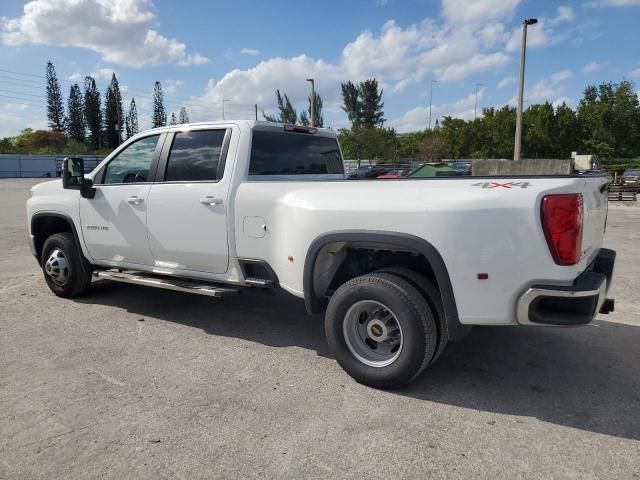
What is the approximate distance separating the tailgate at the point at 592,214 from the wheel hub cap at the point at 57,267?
17.3 ft

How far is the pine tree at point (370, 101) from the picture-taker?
3273 inches

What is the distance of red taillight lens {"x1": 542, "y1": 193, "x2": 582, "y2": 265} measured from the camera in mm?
2955

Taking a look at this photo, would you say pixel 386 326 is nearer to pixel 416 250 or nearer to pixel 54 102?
pixel 416 250

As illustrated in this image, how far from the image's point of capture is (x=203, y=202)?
4.51 meters

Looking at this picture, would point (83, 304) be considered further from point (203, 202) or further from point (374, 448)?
point (374, 448)

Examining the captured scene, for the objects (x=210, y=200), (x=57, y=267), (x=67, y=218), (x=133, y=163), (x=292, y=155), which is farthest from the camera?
(x=57, y=267)

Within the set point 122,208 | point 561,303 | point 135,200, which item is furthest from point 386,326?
point 122,208

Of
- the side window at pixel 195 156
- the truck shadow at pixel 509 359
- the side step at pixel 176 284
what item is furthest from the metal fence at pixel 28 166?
the side window at pixel 195 156

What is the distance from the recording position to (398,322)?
3.50 metres

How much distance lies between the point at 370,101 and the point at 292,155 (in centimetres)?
8225

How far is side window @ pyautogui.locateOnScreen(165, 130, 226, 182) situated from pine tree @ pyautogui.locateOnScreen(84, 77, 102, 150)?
93.9m

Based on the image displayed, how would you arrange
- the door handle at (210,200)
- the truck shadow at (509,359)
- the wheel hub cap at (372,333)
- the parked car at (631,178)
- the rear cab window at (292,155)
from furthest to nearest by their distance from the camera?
1. the parked car at (631,178)
2. the rear cab window at (292,155)
3. the door handle at (210,200)
4. the wheel hub cap at (372,333)
5. the truck shadow at (509,359)

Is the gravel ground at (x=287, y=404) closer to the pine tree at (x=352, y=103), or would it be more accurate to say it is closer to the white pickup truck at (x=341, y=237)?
the white pickup truck at (x=341, y=237)

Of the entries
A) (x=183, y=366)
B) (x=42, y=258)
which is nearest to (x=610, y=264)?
(x=183, y=366)
